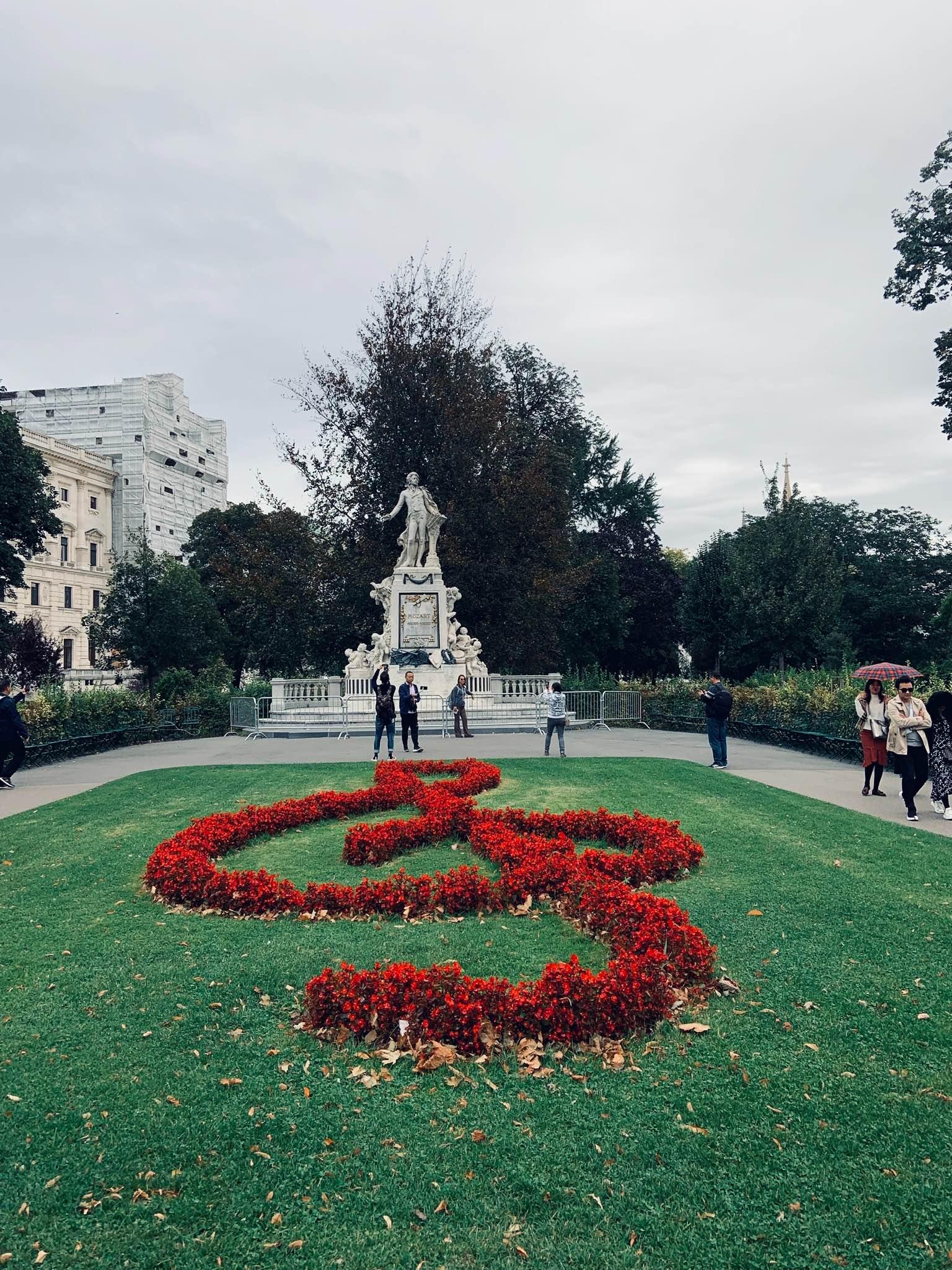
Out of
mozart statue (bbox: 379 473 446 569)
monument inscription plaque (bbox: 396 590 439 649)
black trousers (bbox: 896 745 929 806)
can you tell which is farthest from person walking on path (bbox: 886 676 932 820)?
mozart statue (bbox: 379 473 446 569)

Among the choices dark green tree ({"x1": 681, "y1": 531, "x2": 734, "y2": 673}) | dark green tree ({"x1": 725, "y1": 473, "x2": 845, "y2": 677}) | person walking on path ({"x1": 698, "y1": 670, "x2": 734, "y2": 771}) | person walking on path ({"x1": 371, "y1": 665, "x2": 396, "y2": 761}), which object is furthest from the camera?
dark green tree ({"x1": 681, "y1": 531, "x2": 734, "y2": 673})

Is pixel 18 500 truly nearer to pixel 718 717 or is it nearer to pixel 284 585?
pixel 284 585

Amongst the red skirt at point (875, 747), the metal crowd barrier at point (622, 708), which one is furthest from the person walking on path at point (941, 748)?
the metal crowd barrier at point (622, 708)

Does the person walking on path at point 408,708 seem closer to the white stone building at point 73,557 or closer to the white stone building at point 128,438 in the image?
the white stone building at point 73,557

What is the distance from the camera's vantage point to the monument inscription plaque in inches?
1064

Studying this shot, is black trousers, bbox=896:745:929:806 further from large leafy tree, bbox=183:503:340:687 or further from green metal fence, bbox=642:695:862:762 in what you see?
large leafy tree, bbox=183:503:340:687

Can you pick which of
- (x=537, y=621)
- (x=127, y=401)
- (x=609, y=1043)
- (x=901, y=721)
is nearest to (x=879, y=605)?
(x=537, y=621)

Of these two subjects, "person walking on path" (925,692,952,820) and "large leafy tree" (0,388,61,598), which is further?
"large leafy tree" (0,388,61,598)

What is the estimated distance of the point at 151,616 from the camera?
108 feet

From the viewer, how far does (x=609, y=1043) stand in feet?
14.1

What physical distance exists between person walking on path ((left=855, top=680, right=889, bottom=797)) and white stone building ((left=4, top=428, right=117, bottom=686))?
168 feet

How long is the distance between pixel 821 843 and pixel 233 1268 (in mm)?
7098

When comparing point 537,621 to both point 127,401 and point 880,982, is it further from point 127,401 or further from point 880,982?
point 127,401

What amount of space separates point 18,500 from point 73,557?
133 feet
